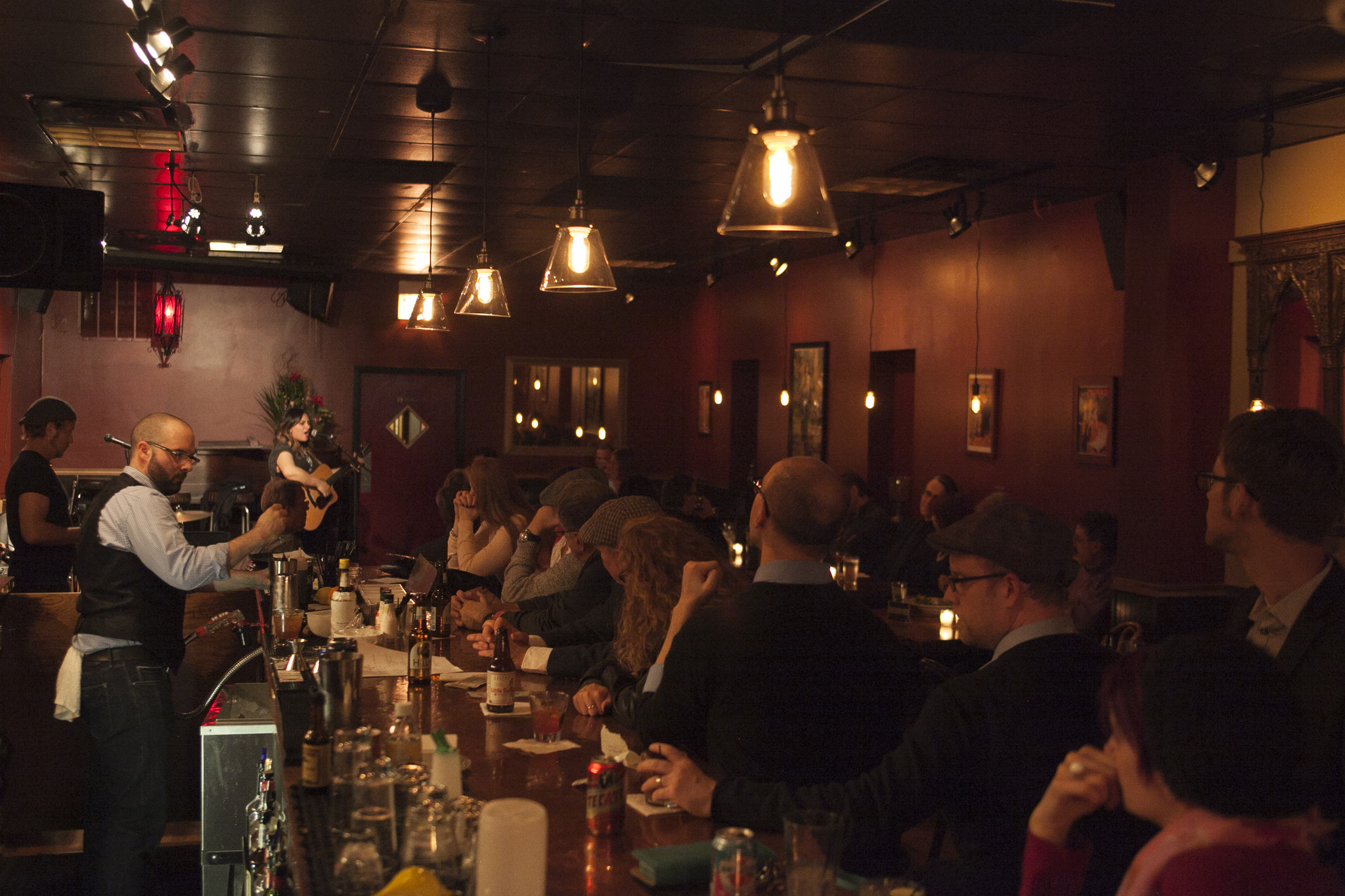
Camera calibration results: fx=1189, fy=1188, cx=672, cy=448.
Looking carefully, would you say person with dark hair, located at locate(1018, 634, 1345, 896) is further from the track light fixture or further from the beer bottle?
the track light fixture

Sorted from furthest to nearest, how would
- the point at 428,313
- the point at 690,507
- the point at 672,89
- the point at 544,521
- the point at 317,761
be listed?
the point at 690,507, the point at 428,313, the point at 544,521, the point at 672,89, the point at 317,761

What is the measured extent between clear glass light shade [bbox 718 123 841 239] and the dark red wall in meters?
4.94

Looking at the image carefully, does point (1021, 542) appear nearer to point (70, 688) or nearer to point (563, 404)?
point (70, 688)

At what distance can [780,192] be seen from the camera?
2.40m

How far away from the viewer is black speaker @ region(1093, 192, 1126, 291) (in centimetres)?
709

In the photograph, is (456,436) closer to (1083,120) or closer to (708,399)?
(708,399)

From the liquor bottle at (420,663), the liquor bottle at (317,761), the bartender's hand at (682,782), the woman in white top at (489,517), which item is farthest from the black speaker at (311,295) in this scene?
the bartender's hand at (682,782)

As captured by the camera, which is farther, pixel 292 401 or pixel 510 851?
pixel 292 401

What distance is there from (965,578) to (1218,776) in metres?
0.96

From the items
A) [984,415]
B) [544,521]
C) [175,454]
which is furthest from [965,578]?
[984,415]

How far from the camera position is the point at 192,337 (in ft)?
42.4

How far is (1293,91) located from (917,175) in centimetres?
227

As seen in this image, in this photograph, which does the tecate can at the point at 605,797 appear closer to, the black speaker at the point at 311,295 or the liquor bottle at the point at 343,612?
the liquor bottle at the point at 343,612

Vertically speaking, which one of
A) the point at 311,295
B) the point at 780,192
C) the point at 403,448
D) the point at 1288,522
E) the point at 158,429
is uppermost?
the point at 311,295
